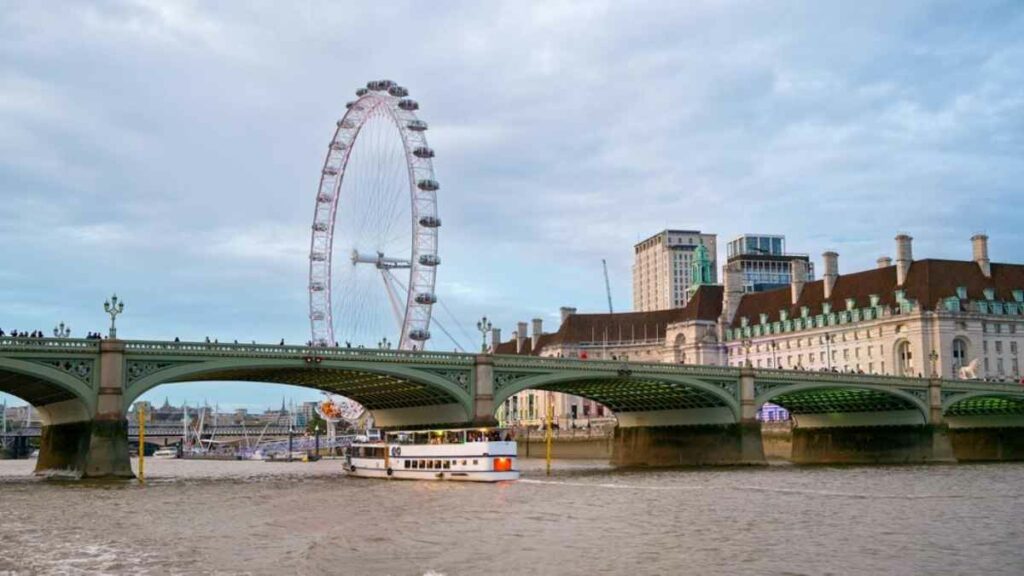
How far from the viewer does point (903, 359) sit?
448 feet

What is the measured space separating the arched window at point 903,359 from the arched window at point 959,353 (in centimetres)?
481

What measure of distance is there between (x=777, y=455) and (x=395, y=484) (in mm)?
58562

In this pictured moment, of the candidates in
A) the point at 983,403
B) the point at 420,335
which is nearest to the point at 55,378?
the point at 420,335

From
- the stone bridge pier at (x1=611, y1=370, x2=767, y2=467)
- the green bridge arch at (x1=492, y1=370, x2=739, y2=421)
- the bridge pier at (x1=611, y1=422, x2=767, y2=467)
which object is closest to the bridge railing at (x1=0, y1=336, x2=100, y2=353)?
the green bridge arch at (x1=492, y1=370, x2=739, y2=421)

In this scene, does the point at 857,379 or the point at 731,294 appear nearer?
the point at 857,379

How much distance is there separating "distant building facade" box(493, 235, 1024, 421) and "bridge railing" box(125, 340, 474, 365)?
171ft

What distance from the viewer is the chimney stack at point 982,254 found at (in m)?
137

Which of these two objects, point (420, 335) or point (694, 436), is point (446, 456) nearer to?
point (420, 335)

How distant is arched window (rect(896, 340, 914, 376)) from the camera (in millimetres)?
135000

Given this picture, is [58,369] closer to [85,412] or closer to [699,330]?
[85,412]

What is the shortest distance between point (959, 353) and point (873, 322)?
10.5 m

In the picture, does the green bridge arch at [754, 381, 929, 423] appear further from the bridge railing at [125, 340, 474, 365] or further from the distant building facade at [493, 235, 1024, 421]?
the bridge railing at [125, 340, 474, 365]

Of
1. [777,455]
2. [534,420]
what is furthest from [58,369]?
[534,420]

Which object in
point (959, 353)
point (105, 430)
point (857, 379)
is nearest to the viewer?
point (105, 430)
